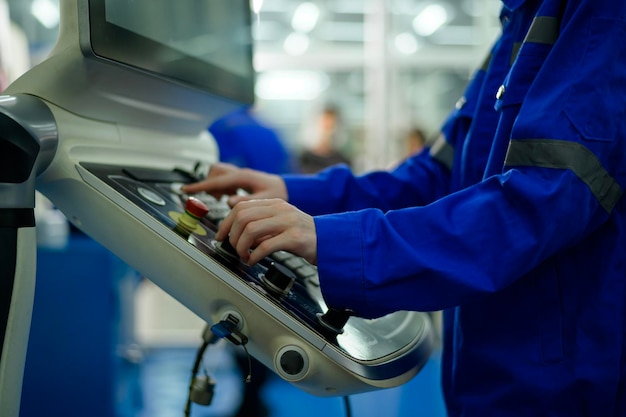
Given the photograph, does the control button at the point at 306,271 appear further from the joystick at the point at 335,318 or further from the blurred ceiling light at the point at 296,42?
the blurred ceiling light at the point at 296,42

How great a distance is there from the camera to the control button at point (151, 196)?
0.70m

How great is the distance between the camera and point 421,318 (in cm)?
93

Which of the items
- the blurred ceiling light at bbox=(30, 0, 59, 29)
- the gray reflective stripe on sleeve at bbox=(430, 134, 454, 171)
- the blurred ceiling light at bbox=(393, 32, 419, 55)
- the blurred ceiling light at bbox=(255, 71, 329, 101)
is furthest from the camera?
the blurred ceiling light at bbox=(255, 71, 329, 101)

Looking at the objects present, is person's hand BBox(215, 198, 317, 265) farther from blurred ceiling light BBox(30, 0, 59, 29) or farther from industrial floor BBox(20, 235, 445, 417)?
blurred ceiling light BBox(30, 0, 59, 29)

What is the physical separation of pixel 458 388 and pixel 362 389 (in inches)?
8.5

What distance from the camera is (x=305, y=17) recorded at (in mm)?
5852

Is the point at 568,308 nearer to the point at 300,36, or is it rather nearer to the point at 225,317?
the point at 225,317

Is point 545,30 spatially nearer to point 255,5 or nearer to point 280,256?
point 280,256

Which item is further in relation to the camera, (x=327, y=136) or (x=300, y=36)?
(x=300, y=36)

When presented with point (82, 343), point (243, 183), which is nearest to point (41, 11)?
point (82, 343)

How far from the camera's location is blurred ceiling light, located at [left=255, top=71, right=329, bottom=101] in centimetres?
600

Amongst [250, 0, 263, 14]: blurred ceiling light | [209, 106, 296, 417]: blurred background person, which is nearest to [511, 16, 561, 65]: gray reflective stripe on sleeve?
[250, 0, 263, 14]: blurred ceiling light

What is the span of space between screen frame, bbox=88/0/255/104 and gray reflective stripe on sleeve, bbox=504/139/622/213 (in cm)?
43

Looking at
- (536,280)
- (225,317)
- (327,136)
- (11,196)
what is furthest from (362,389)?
(327,136)
